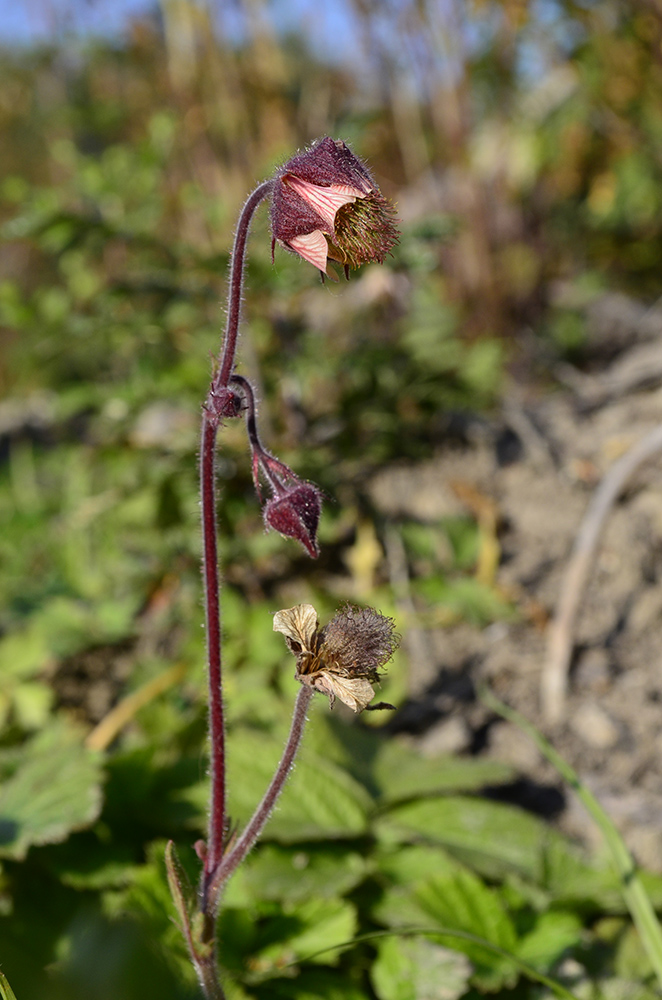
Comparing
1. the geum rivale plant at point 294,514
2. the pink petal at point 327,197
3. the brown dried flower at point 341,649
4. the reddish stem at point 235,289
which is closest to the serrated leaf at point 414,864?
the geum rivale plant at point 294,514

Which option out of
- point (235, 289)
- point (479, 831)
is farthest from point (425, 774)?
point (235, 289)

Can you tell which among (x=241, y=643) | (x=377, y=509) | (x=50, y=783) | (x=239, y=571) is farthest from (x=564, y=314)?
(x=50, y=783)

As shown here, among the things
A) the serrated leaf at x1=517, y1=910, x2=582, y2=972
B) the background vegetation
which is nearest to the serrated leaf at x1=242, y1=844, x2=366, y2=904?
the background vegetation

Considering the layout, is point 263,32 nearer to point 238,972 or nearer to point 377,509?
point 377,509

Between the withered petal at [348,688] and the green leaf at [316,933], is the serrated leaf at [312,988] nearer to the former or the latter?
the green leaf at [316,933]

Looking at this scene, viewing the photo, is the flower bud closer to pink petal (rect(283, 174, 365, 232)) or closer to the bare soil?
pink petal (rect(283, 174, 365, 232))

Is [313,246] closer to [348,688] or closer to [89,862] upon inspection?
[348,688]

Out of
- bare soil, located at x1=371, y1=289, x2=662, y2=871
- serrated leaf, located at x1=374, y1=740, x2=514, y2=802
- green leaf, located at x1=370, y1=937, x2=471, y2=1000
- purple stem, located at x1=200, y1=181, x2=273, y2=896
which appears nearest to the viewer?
purple stem, located at x1=200, y1=181, x2=273, y2=896
